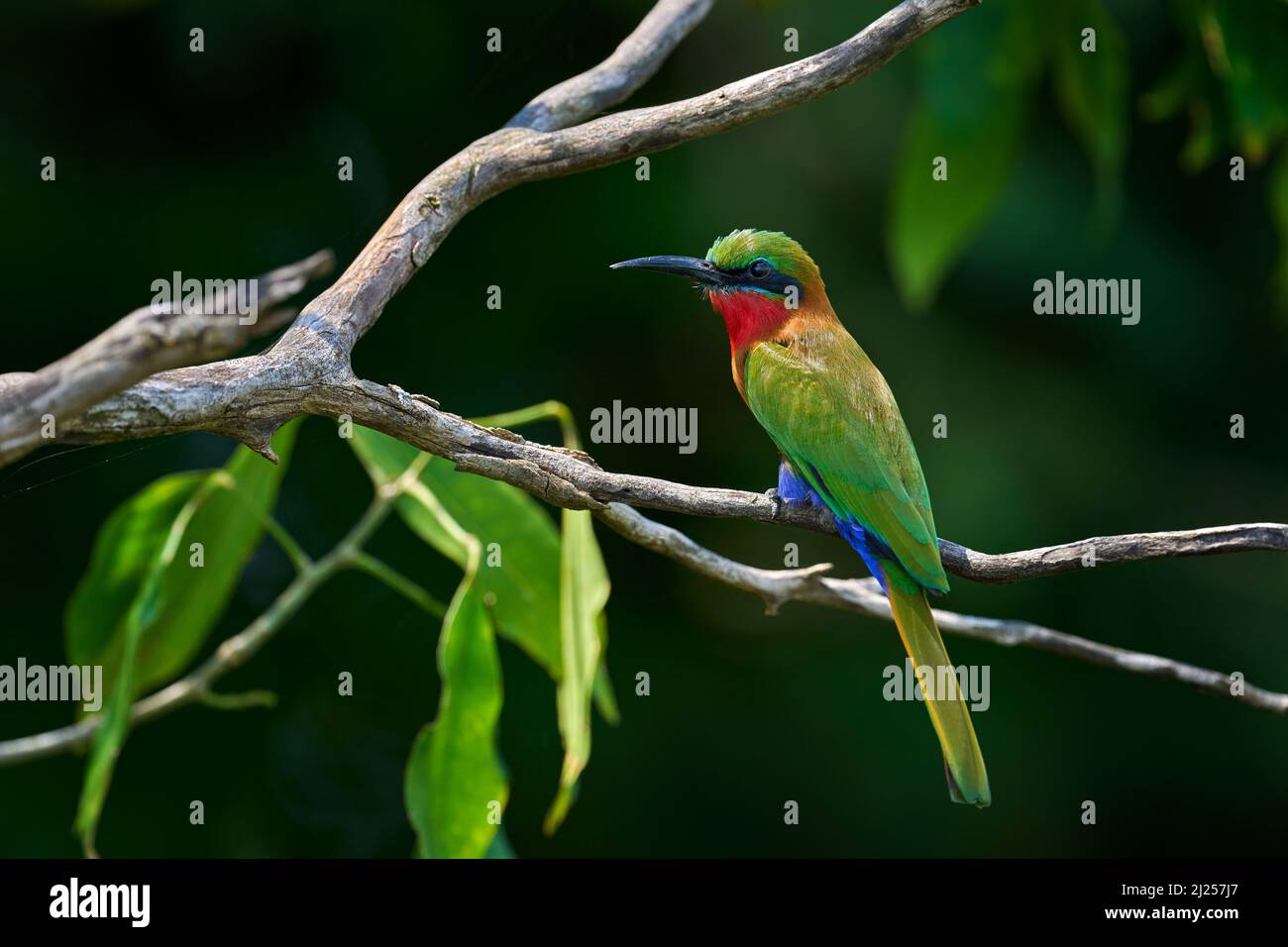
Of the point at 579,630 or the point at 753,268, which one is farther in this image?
the point at 753,268

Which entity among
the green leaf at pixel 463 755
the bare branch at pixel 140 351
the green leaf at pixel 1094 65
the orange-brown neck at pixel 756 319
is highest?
the green leaf at pixel 1094 65

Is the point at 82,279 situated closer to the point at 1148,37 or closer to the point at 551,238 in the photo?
the point at 551,238

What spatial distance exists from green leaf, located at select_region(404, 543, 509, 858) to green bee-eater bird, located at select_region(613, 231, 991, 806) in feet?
1.97

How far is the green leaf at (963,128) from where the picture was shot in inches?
130

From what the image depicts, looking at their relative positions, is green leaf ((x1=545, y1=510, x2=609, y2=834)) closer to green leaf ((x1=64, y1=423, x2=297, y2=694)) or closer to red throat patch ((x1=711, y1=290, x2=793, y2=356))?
red throat patch ((x1=711, y1=290, x2=793, y2=356))

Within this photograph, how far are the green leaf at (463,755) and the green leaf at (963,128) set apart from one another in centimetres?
174

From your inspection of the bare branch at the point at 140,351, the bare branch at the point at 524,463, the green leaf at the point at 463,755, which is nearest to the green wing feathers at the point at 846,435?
the bare branch at the point at 524,463

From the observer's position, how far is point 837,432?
2592 millimetres

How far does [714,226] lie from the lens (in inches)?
193

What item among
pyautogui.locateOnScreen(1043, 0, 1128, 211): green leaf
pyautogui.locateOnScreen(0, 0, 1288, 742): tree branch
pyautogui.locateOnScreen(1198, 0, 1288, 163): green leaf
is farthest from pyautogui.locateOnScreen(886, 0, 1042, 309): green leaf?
pyautogui.locateOnScreen(0, 0, 1288, 742): tree branch

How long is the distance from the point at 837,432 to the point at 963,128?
1.17m

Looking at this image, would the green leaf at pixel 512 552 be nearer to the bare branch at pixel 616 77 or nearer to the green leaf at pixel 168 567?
the green leaf at pixel 168 567

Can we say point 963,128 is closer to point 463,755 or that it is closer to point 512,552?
point 512,552

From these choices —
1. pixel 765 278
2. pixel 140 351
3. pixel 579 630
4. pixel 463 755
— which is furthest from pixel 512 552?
pixel 140 351
